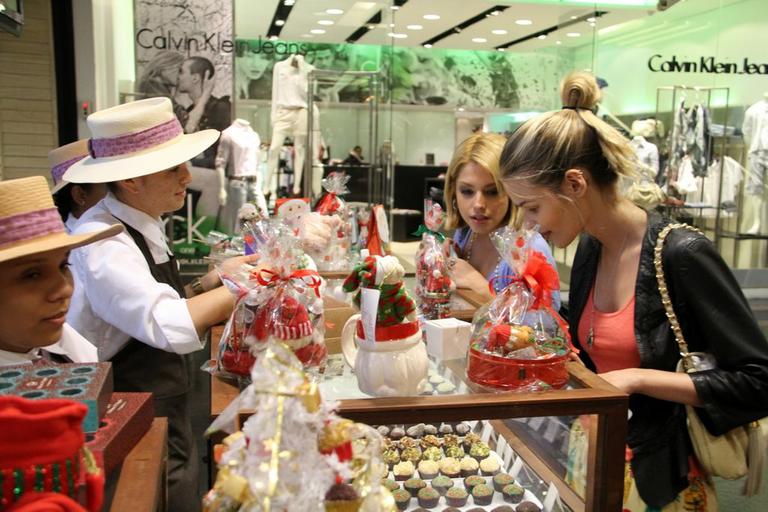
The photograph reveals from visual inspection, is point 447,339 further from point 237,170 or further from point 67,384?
point 237,170

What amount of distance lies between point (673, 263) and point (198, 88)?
6005mm

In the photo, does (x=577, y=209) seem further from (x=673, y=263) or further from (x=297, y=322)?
(x=297, y=322)

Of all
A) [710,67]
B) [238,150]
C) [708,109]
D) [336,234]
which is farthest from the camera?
[710,67]

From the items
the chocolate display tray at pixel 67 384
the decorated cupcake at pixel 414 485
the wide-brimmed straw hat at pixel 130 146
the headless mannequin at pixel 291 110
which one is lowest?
the decorated cupcake at pixel 414 485

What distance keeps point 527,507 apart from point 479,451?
225 millimetres

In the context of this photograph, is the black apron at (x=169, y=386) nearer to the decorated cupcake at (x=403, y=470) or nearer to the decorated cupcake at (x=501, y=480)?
the decorated cupcake at (x=403, y=470)

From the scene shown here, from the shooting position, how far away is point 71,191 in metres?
2.66

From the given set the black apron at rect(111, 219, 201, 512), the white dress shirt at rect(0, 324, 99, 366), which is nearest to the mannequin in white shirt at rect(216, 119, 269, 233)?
the black apron at rect(111, 219, 201, 512)

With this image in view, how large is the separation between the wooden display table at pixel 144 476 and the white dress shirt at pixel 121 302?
0.53m

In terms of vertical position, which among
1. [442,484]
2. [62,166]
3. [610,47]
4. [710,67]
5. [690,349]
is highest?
[610,47]

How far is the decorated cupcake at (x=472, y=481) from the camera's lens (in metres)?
1.47

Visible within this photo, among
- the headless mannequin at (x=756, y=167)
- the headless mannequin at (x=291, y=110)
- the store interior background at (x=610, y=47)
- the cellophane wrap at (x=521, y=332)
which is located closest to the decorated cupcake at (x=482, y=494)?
the cellophane wrap at (x=521, y=332)

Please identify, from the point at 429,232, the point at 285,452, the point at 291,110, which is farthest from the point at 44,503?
the point at 291,110

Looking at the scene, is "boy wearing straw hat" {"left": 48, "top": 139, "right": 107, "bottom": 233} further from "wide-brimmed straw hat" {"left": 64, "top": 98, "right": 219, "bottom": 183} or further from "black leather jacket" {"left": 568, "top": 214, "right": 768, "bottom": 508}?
"black leather jacket" {"left": 568, "top": 214, "right": 768, "bottom": 508}
